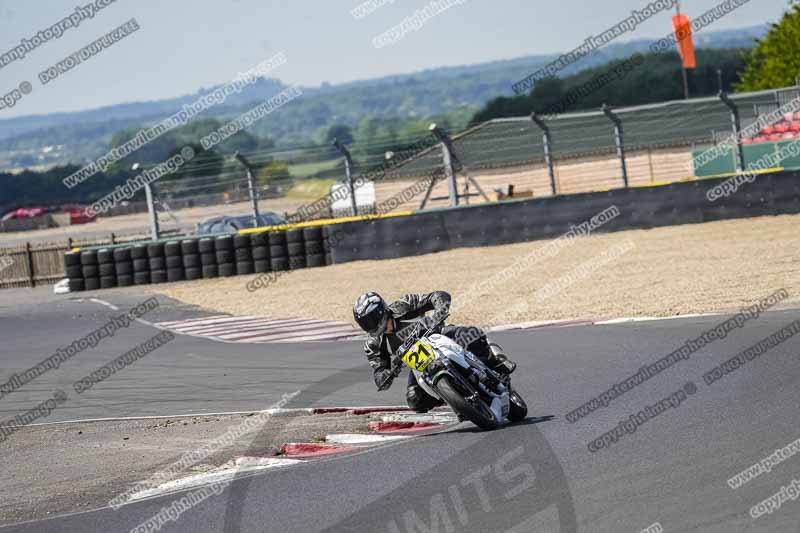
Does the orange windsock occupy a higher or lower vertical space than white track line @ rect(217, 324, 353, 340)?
higher

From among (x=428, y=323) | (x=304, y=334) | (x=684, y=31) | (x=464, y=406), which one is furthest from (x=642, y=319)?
(x=684, y=31)

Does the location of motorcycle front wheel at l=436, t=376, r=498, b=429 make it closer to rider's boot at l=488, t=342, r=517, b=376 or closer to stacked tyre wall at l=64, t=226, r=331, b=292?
rider's boot at l=488, t=342, r=517, b=376

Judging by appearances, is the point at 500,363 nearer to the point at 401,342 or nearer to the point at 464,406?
the point at 464,406

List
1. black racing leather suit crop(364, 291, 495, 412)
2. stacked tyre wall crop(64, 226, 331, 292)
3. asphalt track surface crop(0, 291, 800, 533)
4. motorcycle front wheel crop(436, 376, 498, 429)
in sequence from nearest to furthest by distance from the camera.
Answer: asphalt track surface crop(0, 291, 800, 533), motorcycle front wheel crop(436, 376, 498, 429), black racing leather suit crop(364, 291, 495, 412), stacked tyre wall crop(64, 226, 331, 292)

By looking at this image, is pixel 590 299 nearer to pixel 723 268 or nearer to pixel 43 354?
pixel 723 268

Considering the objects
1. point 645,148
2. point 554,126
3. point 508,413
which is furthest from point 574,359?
point 645,148

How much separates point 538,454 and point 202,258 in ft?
64.6

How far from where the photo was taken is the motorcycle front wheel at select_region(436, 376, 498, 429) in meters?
9.31

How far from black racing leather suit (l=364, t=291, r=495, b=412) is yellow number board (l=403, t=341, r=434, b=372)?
349mm

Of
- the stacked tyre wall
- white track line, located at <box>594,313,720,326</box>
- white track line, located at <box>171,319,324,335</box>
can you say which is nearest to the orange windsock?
the stacked tyre wall

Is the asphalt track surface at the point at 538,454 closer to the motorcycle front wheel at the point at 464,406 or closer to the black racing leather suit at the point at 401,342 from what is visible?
the motorcycle front wheel at the point at 464,406

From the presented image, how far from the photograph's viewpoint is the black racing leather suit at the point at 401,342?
32.6 feet

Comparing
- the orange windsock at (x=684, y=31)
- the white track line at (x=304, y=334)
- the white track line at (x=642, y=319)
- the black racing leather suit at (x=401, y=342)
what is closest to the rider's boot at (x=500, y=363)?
the black racing leather suit at (x=401, y=342)

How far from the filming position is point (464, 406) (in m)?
9.30
